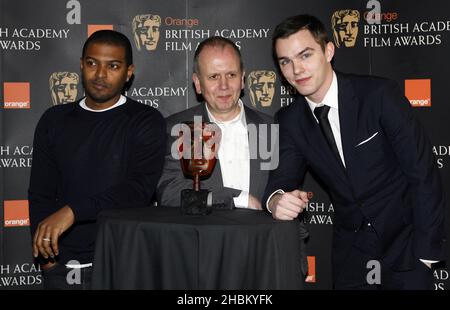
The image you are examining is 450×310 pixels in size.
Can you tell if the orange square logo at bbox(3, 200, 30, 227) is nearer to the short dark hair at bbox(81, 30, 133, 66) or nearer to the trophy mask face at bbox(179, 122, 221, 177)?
the short dark hair at bbox(81, 30, 133, 66)

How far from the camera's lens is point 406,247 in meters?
2.59

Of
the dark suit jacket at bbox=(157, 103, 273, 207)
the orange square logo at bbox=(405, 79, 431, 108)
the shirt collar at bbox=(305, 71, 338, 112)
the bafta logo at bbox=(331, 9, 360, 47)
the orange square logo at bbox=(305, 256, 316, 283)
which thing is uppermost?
the bafta logo at bbox=(331, 9, 360, 47)

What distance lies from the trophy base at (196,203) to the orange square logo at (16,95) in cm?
252

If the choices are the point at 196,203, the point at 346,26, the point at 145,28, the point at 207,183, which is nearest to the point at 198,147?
the point at 196,203

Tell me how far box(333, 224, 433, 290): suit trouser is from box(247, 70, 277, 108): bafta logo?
1.94 m

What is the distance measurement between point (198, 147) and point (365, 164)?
85cm

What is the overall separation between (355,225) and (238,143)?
0.82 m

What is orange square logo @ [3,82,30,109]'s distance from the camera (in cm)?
426

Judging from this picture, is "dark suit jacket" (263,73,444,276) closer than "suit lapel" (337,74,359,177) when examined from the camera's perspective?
Yes

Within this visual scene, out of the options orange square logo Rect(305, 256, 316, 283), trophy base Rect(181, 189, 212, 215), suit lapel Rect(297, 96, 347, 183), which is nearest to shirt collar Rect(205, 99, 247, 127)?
suit lapel Rect(297, 96, 347, 183)

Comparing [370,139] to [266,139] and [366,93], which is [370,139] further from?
[266,139]

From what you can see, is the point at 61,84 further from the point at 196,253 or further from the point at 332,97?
the point at 196,253

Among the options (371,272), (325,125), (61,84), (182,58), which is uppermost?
(182,58)

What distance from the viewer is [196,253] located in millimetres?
2074
